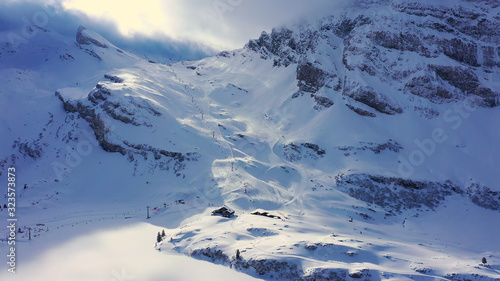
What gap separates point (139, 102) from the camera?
62781mm

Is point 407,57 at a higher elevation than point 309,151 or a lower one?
higher

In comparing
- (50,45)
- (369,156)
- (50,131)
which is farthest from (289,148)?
(50,45)

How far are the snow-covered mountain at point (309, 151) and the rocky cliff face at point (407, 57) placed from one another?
0.36 metres

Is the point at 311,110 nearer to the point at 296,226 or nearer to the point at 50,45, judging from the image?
the point at 296,226

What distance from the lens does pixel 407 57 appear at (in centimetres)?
7300

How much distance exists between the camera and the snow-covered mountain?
30.1 meters

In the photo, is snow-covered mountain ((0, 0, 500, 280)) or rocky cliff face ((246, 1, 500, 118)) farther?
rocky cliff face ((246, 1, 500, 118))

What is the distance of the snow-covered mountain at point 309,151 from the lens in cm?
3014

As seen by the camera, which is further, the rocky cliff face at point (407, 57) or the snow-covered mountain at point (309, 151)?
the rocky cliff face at point (407, 57)

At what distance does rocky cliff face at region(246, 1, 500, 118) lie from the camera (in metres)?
67.0

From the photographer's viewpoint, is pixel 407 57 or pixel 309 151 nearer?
pixel 309 151

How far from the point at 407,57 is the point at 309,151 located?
35.2 m

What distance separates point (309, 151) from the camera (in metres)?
60.3

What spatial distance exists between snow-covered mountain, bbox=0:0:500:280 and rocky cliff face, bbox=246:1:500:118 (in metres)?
0.36
